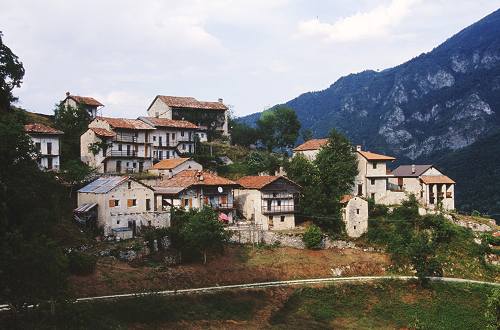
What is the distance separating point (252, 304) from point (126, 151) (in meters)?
39.4

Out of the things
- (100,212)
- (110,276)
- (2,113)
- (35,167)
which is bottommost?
(110,276)

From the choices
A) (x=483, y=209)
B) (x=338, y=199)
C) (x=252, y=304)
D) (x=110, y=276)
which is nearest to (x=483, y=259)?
(x=338, y=199)

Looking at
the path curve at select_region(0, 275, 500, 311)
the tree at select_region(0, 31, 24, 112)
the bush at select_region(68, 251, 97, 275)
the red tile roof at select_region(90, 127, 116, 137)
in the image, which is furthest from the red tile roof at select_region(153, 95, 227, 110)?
the tree at select_region(0, 31, 24, 112)

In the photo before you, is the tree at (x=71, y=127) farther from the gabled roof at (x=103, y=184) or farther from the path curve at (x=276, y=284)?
the path curve at (x=276, y=284)

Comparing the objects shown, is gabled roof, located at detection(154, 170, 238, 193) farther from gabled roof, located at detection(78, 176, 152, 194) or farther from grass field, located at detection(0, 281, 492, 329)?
grass field, located at detection(0, 281, 492, 329)

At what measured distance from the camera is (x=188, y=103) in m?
98.7

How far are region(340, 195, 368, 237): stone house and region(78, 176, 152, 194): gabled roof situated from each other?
2811 cm

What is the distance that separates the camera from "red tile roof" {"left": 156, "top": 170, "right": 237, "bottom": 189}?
65188 mm

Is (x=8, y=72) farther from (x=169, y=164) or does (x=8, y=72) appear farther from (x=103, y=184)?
(x=169, y=164)

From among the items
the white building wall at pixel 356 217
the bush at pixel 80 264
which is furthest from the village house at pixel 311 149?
the bush at pixel 80 264

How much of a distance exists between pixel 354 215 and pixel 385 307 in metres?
17.6

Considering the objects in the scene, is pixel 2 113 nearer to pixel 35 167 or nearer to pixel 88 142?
pixel 35 167

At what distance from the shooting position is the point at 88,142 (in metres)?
76.2

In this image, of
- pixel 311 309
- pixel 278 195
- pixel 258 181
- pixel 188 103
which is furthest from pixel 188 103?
pixel 311 309
